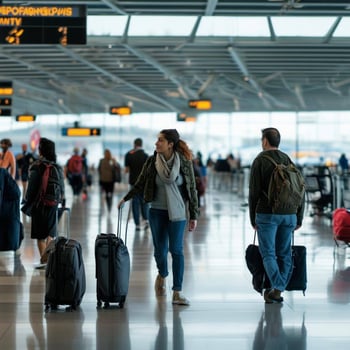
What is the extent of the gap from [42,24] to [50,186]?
12.7 feet

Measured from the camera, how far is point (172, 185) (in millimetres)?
7715

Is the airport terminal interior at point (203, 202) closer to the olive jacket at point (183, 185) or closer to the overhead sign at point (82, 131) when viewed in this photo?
the olive jacket at point (183, 185)

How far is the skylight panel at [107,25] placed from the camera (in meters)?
23.4

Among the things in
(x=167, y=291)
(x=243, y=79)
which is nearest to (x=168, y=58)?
(x=243, y=79)

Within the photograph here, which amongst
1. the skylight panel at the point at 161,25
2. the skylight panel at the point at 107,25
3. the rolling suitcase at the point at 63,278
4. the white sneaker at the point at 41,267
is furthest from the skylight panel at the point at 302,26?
the rolling suitcase at the point at 63,278

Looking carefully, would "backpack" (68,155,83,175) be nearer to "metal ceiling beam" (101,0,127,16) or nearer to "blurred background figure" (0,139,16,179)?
"metal ceiling beam" (101,0,127,16)

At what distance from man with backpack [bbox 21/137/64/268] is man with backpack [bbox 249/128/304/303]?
3.23 meters

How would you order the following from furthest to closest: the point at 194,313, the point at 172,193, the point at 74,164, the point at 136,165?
the point at 74,164, the point at 136,165, the point at 172,193, the point at 194,313

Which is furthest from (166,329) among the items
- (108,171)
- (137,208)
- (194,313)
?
(108,171)

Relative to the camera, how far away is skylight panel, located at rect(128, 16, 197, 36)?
23125mm

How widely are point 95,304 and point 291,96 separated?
3993 cm

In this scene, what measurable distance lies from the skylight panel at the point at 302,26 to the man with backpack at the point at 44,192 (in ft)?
46.9

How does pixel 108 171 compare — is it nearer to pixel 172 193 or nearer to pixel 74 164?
pixel 74 164

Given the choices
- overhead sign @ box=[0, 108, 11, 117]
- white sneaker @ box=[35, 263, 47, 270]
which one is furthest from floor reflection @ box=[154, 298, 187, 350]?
overhead sign @ box=[0, 108, 11, 117]
